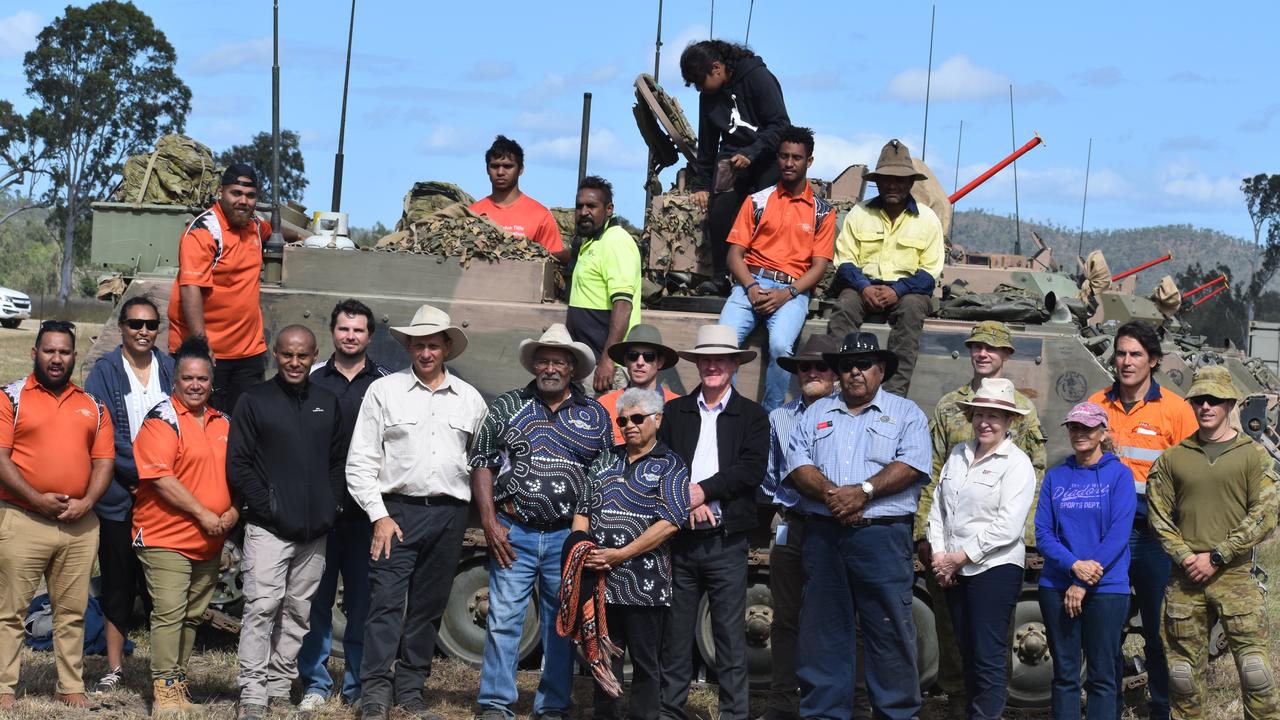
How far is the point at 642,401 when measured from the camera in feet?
23.4

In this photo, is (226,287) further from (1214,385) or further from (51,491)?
(1214,385)

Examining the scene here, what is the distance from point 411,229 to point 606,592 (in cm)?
353

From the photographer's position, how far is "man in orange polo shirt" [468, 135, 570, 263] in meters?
9.66

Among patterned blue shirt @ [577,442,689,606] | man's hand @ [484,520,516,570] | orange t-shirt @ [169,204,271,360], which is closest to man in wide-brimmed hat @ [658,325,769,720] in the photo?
patterned blue shirt @ [577,442,689,606]

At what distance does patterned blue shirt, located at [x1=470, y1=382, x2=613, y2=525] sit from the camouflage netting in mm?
3861

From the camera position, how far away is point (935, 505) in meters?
7.48

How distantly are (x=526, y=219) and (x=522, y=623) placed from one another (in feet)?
10.3

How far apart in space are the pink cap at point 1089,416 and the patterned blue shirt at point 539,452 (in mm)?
2332

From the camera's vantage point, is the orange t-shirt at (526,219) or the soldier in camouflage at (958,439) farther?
the orange t-shirt at (526,219)


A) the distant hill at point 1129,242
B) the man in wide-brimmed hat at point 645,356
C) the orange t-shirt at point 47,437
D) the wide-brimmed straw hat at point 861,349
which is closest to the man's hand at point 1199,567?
the wide-brimmed straw hat at point 861,349

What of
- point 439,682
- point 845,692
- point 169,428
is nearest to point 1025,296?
point 845,692

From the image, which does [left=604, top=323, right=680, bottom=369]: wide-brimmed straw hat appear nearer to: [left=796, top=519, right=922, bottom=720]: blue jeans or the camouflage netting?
[left=796, top=519, right=922, bottom=720]: blue jeans

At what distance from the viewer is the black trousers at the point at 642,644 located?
715cm

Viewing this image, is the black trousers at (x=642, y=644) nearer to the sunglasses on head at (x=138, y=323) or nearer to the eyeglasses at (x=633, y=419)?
the eyeglasses at (x=633, y=419)
